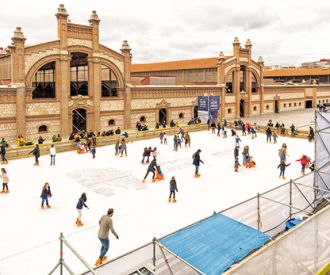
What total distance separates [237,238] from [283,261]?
4.30 feet

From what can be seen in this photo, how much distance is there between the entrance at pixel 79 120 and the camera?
31422 millimetres

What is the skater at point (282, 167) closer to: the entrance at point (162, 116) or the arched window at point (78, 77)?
the entrance at point (162, 116)

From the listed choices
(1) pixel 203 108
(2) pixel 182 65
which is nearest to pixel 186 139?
(1) pixel 203 108

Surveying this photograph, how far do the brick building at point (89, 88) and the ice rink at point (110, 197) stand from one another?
7.65m

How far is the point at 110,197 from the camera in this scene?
14.5 metres

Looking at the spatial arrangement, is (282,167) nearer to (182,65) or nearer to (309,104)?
(182,65)

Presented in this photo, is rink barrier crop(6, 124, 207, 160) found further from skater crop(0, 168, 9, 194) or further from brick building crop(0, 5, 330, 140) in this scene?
skater crop(0, 168, 9, 194)

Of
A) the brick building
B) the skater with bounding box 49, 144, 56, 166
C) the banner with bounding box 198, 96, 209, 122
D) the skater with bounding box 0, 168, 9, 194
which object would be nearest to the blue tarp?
the skater with bounding box 0, 168, 9, 194

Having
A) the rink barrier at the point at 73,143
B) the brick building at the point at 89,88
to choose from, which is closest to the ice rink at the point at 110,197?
the rink barrier at the point at 73,143

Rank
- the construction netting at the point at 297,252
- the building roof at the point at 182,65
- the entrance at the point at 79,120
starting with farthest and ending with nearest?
1. the building roof at the point at 182,65
2. the entrance at the point at 79,120
3. the construction netting at the point at 297,252

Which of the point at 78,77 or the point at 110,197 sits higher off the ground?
the point at 78,77

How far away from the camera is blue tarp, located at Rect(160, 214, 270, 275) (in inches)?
271

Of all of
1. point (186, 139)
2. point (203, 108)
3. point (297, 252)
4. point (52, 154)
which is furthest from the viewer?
point (203, 108)

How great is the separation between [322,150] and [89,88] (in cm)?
2338
